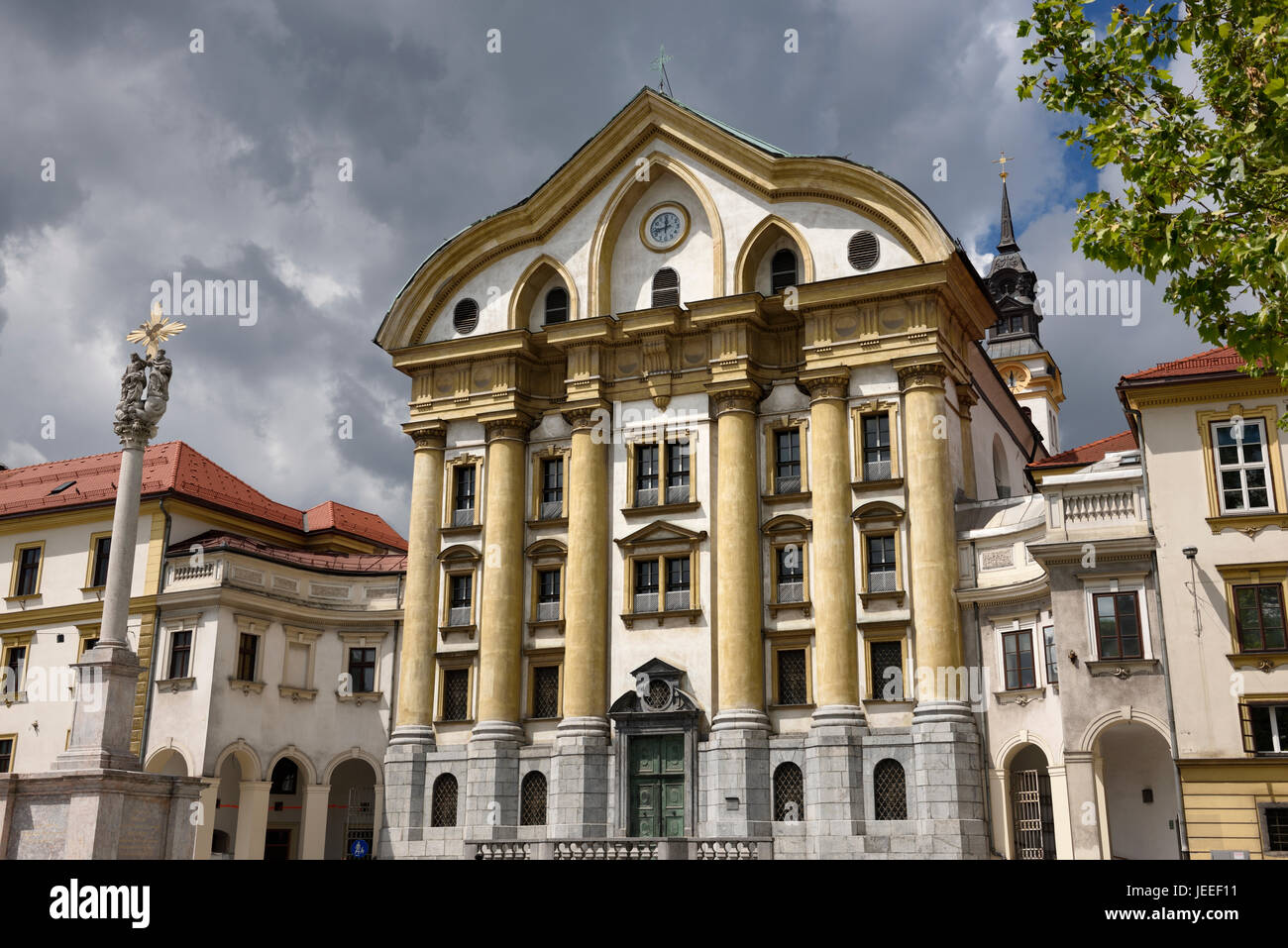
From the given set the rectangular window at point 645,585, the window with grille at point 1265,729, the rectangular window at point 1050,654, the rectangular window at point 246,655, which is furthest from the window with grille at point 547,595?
the window with grille at point 1265,729

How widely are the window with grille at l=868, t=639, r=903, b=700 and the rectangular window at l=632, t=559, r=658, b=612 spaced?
24.0 feet

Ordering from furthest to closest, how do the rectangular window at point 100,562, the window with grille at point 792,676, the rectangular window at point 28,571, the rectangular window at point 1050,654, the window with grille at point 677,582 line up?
the rectangular window at point 28,571, the rectangular window at point 100,562, the window with grille at point 677,582, the window with grille at point 792,676, the rectangular window at point 1050,654

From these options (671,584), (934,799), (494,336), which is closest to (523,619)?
(671,584)

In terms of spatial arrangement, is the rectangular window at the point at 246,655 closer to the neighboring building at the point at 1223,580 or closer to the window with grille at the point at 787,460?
the window with grille at the point at 787,460

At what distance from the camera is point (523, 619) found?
140ft

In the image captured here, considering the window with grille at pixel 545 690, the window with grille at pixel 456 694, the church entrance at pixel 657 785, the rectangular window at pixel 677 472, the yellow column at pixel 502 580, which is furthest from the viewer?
→ the window with grille at pixel 456 694

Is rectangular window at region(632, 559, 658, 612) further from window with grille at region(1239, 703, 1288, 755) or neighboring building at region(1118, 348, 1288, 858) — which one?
window with grille at region(1239, 703, 1288, 755)

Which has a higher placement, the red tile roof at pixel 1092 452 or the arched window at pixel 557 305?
the arched window at pixel 557 305

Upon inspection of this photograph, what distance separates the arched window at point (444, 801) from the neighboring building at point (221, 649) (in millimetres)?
3435

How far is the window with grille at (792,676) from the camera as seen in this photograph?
127 feet

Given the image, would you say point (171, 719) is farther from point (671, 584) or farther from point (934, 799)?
point (934, 799)

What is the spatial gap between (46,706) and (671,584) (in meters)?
22.9

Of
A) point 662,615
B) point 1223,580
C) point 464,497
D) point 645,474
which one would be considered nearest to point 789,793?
point 662,615

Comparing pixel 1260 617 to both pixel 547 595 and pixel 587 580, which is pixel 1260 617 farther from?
pixel 547 595
